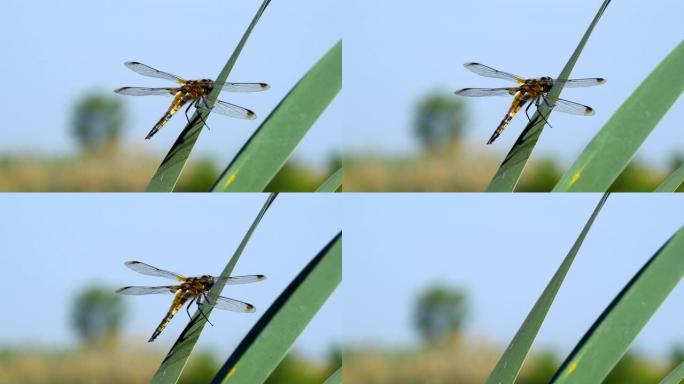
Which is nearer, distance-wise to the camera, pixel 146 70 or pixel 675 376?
pixel 146 70

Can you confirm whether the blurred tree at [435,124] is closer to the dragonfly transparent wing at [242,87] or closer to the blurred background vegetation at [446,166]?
the blurred background vegetation at [446,166]

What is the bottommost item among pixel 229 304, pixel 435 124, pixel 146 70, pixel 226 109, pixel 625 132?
pixel 229 304

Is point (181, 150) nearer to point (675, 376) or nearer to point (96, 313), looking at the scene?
point (96, 313)

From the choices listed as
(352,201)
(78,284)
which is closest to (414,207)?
(352,201)

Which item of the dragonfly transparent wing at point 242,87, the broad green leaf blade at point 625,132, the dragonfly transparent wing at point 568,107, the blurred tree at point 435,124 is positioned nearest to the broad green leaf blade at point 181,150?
the dragonfly transparent wing at point 242,87

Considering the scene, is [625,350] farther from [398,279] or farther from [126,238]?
[126,238]

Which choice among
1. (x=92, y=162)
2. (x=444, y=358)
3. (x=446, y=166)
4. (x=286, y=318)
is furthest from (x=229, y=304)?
(x=446, y=166)
